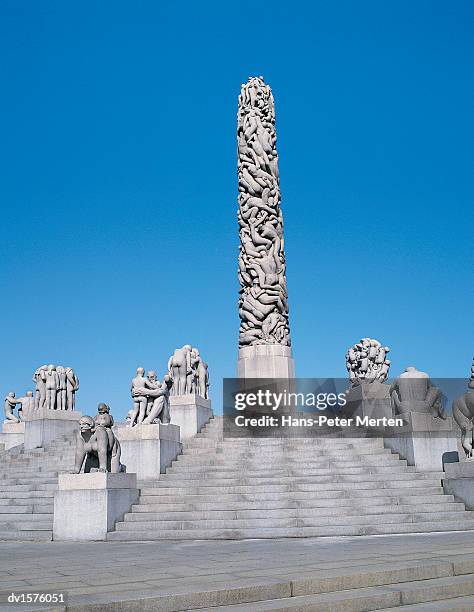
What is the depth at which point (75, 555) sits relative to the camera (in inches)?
358

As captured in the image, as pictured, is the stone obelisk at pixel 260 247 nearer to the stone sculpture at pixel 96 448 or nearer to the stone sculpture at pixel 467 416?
the stone sculpture at pixel 467 416

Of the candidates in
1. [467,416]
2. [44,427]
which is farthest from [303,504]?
[44,427]

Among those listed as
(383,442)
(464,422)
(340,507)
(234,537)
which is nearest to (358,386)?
(383,442)

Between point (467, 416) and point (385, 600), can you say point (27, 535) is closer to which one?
point (385, 600)

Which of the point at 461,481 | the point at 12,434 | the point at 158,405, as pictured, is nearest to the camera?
the point at 461,481

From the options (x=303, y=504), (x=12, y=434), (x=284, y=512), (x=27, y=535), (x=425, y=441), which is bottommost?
(x=27, y=535)

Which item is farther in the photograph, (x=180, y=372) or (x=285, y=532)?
(x=180, y=372)

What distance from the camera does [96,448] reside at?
488 inches

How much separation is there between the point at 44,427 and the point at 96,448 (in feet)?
36.9

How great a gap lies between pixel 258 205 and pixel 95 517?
16.9 m

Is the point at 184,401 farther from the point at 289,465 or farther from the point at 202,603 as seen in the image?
the point at 202,603

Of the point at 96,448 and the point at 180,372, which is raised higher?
the point at 180,372

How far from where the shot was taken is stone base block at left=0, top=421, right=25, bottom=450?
24.6m

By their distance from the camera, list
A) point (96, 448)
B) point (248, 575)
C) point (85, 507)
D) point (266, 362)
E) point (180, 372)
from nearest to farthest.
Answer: point (248, 575) → point (85, 507) → point (96, 448) → point (180, 372) → point (266, 362)
